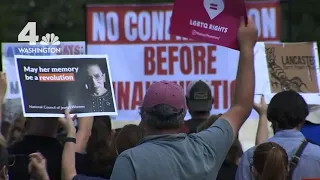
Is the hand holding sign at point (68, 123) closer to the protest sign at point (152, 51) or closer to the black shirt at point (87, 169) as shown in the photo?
the black shirt at point (87, 169)

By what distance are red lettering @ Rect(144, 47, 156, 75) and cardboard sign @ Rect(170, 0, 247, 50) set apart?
10.6 ft

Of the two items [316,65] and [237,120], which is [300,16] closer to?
[316,65]

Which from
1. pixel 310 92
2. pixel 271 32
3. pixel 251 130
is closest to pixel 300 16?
pixel 271 32

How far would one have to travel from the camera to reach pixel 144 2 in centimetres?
674

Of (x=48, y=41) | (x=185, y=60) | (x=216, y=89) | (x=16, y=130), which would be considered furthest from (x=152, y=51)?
(x=16, y=130)

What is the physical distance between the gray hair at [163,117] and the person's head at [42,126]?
49.0 inches

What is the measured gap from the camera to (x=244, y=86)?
2957 millimetres

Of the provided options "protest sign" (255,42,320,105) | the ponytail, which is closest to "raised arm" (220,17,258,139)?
the ponytail

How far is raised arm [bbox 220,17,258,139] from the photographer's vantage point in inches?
116

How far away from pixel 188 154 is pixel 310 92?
2.88 metres

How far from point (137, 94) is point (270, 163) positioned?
3.14 metres

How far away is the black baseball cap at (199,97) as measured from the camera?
512 cm

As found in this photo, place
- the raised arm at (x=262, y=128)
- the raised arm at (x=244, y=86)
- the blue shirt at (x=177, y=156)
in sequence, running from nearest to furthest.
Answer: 1. the blue shirt at (x=177, y=156)
2. the raised arm at (x=244, y=86)
3. the raised arm at (x=262, y=128)

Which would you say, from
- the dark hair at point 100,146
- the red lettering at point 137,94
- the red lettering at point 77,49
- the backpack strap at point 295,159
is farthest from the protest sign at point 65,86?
the red lettering at point 137,94
